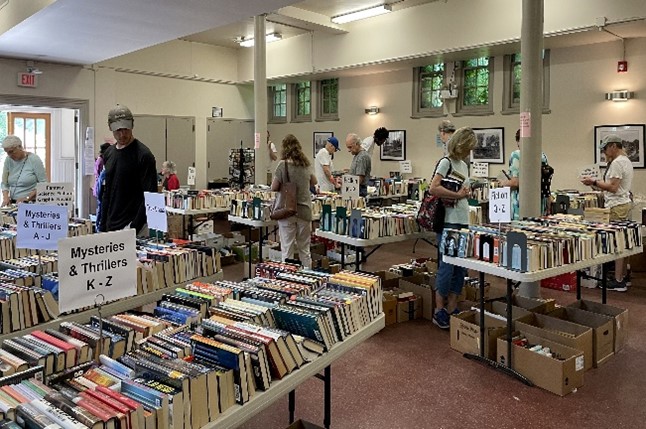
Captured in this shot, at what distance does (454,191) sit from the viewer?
4613 mm

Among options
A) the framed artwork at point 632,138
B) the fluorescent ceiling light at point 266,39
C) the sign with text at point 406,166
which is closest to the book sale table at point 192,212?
the sign with text at point 406,166

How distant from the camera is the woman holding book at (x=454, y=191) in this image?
4590 mm

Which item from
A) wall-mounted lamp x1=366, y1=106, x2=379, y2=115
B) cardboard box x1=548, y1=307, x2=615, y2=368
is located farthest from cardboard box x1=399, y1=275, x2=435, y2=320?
wall-mounted lamp x1=366, y1=106, x2=379, y2=115

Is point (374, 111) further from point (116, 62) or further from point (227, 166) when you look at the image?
point (116, 62)

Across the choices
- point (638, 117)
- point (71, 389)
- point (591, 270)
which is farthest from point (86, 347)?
point (638, 117)

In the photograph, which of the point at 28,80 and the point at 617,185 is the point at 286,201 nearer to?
the point at 617,185

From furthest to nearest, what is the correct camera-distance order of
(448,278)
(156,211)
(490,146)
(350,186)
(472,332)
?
1. (490,146)
2. (350,186)
3. (448,278)
4. (472,332)
5. (156,211)

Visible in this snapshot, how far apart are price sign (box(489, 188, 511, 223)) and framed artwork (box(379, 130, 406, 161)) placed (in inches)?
294

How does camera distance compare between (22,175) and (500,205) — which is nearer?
(500,205)

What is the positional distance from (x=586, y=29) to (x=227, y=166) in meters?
8.52

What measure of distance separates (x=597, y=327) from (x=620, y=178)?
106 inches

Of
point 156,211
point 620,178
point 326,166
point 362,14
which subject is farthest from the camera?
point 362,14

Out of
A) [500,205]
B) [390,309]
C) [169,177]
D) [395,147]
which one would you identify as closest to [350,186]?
[390,309]

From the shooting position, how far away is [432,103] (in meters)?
10.9
